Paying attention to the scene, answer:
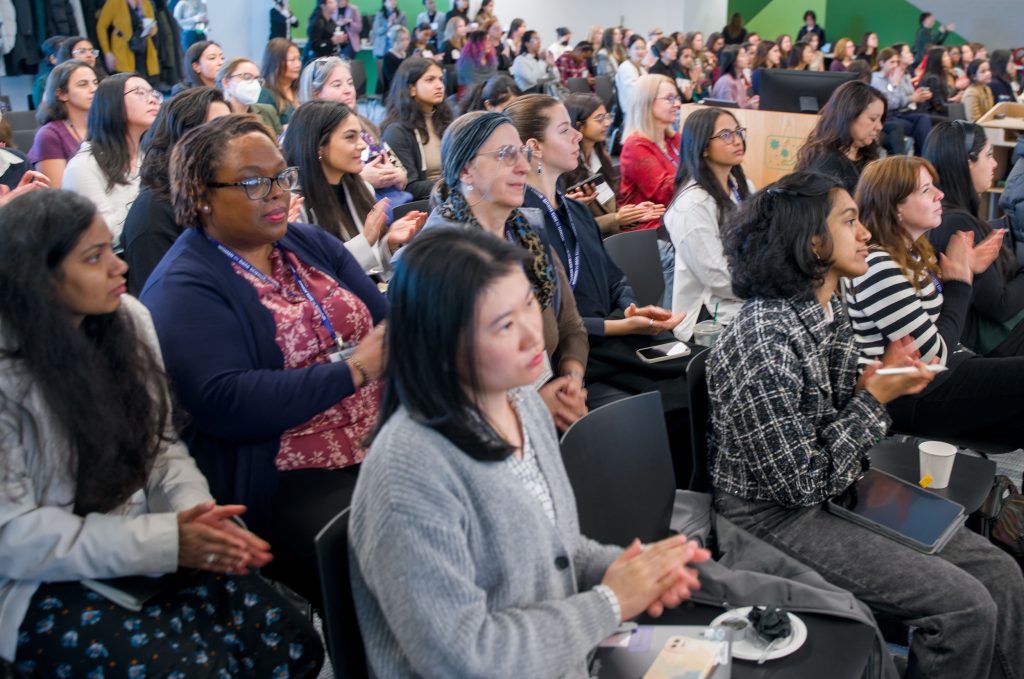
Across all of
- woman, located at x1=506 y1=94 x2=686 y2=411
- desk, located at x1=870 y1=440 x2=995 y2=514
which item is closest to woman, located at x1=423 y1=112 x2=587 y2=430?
woman, located at x1=506 y1=94 x2=686 y2=411

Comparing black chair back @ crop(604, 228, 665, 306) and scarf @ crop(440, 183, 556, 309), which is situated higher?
scarf @ crop(440, 183, 556, 309)

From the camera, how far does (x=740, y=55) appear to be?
11.0m

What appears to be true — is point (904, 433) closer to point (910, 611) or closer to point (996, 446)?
point (996, 446)

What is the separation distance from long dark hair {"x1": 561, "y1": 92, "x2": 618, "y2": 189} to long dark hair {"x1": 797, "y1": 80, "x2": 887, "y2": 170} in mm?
993

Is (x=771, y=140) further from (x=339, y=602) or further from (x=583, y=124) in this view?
(x=339, y=602)

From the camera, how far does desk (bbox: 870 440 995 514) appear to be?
84.8 inches

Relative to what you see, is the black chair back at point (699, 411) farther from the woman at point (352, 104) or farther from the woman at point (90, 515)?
the woman at point (352, 104)

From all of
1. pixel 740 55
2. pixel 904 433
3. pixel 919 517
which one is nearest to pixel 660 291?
pixel 904 433

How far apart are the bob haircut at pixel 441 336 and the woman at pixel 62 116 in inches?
138

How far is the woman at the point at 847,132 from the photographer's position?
4043 mm

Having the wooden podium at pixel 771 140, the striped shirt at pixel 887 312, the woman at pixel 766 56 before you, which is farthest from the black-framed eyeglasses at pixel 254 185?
the woman at pixel 766 56

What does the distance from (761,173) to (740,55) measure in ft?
16.6

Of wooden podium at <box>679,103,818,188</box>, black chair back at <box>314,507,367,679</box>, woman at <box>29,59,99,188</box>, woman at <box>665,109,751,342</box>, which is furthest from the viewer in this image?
wooden podium at <box>679,103,818,188</box>

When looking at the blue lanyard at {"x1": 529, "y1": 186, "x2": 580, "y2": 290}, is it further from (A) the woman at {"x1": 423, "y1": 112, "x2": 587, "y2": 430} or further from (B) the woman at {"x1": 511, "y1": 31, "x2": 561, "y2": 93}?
(B) the woman at {"x1": 511, "y1": 31, "x2": 561, "y2": 93}
